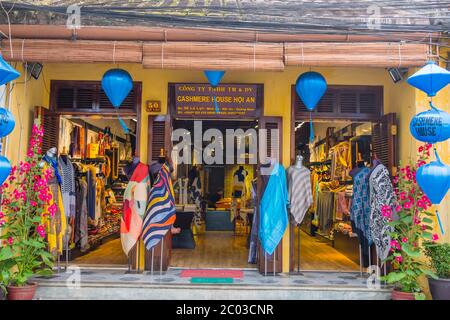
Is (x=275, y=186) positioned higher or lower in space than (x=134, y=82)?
lower

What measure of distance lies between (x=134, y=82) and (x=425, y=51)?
4162 mm

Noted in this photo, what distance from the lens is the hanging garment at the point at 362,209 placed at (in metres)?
6.04

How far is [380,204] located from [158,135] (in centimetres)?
338

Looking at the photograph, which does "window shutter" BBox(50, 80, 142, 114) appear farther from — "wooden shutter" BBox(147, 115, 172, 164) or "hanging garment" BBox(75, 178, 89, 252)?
"hanging garment" BBox(75, 178, 89, 252)

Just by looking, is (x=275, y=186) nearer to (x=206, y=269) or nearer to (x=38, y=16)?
(x=206, y=269)

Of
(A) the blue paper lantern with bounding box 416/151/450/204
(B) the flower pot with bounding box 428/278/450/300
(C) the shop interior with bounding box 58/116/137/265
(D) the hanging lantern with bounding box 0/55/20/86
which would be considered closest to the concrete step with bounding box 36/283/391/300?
(B) the flower pot with bounding box 428/278/450/300

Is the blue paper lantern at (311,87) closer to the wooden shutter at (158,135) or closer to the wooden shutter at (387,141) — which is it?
the wooden shutter at (387,141)

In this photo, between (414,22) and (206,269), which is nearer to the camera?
(414,22)

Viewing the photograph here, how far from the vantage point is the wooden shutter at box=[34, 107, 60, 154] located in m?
6.27

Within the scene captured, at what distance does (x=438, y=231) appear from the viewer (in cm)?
532

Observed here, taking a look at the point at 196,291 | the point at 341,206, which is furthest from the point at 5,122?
the point at 341,206

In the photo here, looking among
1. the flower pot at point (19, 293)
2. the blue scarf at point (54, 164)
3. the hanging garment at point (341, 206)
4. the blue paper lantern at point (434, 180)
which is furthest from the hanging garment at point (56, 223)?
the hanging garment at point (341, 206)

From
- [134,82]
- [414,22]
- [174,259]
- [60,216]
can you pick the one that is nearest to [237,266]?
[174,259]

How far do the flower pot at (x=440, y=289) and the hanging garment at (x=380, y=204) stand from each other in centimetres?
75
